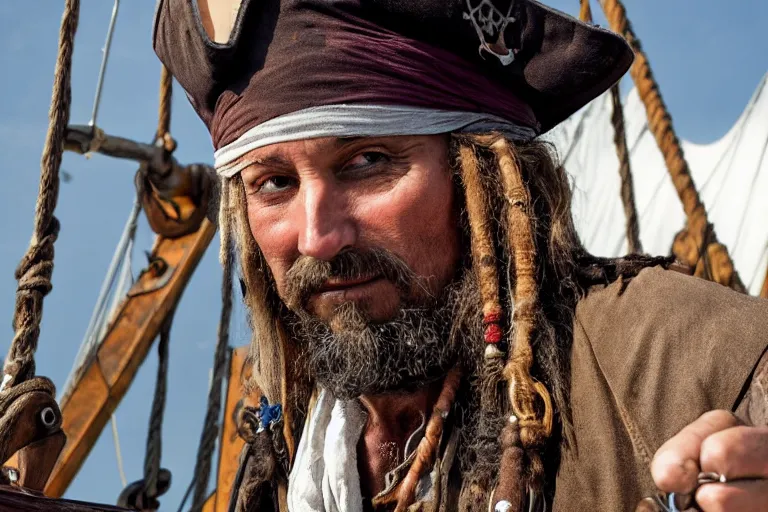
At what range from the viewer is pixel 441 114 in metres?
2.58

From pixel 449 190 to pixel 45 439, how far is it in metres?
0.97

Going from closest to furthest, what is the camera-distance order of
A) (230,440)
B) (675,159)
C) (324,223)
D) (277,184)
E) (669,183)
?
(324,223), (277,184), (675,159), (230,440), (669,183)

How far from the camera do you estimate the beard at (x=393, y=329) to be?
254 centimetres

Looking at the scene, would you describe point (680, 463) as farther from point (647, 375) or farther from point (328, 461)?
point (328, 461)

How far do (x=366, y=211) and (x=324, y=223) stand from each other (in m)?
0.09

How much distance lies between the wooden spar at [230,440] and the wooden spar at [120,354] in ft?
1.19

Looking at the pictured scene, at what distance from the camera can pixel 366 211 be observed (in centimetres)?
252

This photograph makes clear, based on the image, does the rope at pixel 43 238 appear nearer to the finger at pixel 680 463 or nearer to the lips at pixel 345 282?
the lips at pixel 345 282

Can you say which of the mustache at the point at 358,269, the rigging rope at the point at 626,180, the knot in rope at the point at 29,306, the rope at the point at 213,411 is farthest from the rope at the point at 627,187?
the knot in rope at the point at 29,306

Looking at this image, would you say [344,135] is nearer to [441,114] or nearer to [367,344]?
[441,114]

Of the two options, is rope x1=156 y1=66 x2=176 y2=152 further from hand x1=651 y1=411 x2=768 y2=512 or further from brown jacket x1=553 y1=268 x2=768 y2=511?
hand x1=651 y1=411 x2=768 y2=512

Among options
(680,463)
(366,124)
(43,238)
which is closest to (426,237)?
(366,124)

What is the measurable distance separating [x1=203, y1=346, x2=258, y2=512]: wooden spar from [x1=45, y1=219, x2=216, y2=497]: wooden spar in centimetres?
36

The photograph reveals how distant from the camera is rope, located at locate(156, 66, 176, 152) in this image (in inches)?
179
